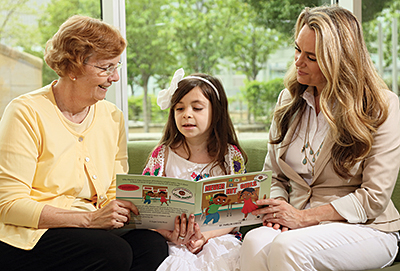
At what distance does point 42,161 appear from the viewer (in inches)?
69.0

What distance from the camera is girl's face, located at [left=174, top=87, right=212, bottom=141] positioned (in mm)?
2018

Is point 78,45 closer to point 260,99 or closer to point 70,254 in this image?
point 70,254

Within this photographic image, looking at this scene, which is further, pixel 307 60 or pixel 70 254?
pixel 307 60

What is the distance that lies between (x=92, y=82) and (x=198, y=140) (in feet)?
2.17

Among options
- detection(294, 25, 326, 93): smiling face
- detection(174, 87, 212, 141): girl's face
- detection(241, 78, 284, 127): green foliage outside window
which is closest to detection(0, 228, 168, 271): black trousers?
detection(174, 87, 212, 141): girl's face

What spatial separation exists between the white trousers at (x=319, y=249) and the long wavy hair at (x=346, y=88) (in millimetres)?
286

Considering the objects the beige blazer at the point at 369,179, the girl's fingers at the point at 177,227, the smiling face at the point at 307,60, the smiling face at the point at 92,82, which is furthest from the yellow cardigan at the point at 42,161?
the smiling face at the point at 307,60

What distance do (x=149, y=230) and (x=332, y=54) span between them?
3.67ft

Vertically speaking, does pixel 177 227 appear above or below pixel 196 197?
below

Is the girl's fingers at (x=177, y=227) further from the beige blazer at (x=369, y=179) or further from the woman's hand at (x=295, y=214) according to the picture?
the beige blazer at (x=369, y=179)

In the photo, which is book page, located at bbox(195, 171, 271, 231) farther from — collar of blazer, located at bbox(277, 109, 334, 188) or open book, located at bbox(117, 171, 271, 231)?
collar of blazer, located at bbox(277, 109, 334, 188)

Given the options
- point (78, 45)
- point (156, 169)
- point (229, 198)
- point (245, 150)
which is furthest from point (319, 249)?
point (78, 45)

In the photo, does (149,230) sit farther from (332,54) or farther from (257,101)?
(257,101)

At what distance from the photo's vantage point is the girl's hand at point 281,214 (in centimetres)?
169
